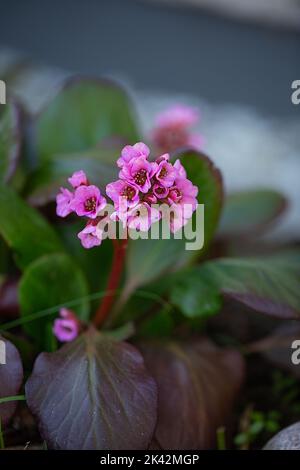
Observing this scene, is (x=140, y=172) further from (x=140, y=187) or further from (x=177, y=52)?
(x=177, y=52)

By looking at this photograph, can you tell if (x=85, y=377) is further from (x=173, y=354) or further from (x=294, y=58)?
(x=294, y=58)

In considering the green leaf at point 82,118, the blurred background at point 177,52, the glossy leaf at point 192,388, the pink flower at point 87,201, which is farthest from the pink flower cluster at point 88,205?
the blurred background at point 177,52

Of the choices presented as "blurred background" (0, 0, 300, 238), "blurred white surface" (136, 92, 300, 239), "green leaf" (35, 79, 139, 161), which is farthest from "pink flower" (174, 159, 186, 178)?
"blurred background" (0, 0, 300, 238)

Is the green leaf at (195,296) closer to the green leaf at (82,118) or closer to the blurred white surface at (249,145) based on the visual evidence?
the green leaf at (82,118)

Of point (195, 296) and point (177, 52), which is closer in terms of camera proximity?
point (195, 296)

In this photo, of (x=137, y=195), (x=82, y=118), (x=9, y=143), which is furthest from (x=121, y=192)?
(x=82, y=118)

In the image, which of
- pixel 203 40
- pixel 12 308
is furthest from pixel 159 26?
pixel 12 308

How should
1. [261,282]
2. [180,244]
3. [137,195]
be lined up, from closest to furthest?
[137,195] → [261,282] → [180,244]
